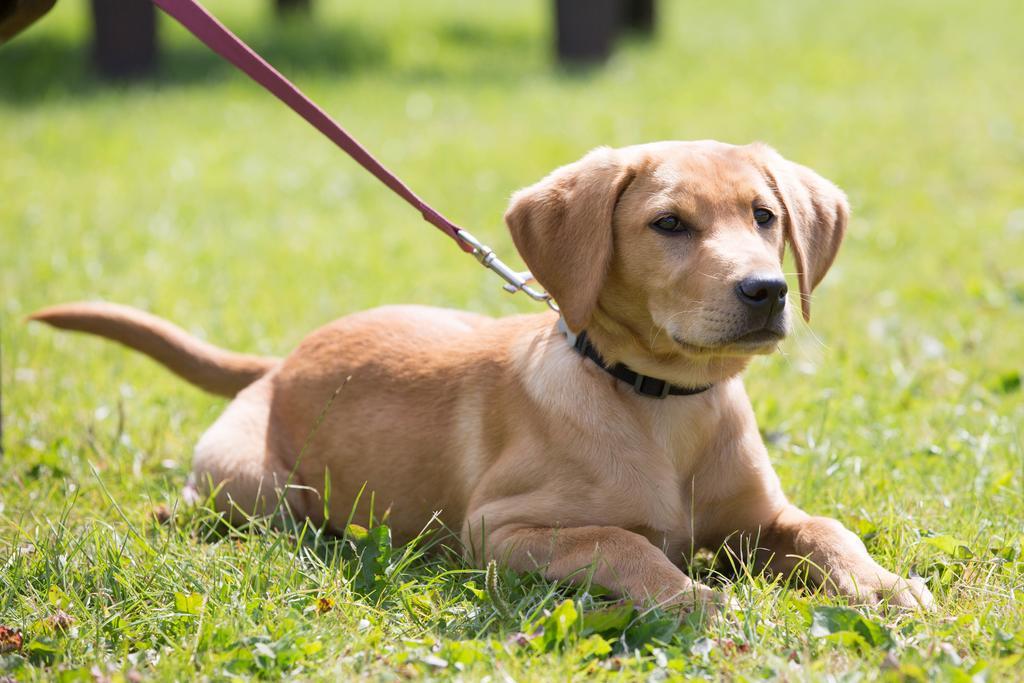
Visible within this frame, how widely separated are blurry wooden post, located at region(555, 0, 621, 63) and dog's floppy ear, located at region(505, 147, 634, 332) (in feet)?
32.0

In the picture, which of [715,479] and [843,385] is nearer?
[715,479]

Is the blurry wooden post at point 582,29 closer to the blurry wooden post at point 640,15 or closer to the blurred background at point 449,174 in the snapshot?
the blurred background at point 449,174

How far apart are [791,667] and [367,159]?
1945 millimetres

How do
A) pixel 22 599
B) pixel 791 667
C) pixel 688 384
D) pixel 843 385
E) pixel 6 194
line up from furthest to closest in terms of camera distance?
pixel 6 194
pixel 843 385
pixel 688 384
pixel 22 599
pixel 791 667

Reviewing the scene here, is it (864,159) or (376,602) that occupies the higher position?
(864,159)

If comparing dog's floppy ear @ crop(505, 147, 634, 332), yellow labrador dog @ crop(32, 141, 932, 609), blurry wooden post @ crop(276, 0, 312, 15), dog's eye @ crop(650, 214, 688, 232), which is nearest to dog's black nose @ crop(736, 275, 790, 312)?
yellow labrador dog @ crop(32, 141, 932, 609)

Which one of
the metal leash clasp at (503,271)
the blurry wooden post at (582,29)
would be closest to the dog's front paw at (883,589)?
the metal leash clasp at (503,271)

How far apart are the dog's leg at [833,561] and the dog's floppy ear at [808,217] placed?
0.60m

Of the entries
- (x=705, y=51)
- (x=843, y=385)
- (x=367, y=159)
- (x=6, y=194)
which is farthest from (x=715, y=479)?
(x=705, y=51)

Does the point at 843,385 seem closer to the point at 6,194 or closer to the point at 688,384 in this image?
the point at 688,384

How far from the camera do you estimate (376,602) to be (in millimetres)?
3174

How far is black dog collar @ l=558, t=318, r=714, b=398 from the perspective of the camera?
3.44 metres

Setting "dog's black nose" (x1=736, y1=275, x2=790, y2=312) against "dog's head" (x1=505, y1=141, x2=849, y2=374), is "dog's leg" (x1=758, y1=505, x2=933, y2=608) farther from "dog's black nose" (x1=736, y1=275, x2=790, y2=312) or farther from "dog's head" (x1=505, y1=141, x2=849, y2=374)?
"dog's black nose" (x1=736, y1=275, x2=790, y2=312)

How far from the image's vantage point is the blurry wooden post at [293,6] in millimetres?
16062
